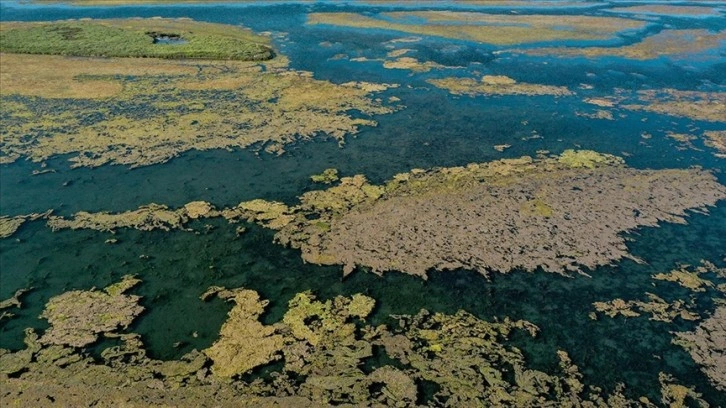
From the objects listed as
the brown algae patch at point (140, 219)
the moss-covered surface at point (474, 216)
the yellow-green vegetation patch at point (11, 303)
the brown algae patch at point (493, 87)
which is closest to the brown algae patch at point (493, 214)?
Result: the moss-covered surface at point (474, 216)

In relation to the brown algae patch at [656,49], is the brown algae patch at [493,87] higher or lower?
lower

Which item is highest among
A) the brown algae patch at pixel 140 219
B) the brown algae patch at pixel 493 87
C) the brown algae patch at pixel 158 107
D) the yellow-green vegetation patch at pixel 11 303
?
the brown algae patch at pixel 493 87

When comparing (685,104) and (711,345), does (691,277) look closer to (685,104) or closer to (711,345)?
(711,345)

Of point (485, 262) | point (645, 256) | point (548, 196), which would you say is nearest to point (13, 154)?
point (485, 262)

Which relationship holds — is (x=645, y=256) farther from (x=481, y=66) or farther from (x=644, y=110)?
(x=481, y=66)

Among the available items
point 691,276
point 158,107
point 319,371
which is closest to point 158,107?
point 158,107

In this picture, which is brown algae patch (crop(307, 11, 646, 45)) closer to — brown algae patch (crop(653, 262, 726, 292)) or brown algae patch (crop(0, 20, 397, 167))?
brown algae patch (crop(0, 20, 397, 167))

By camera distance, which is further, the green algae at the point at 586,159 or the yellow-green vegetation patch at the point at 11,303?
the green algae at the point at 586,159

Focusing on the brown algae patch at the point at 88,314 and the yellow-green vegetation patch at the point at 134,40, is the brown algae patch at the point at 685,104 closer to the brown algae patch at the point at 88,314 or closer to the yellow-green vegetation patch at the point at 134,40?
the yellow-green vegetation patch at the point at 134,40
